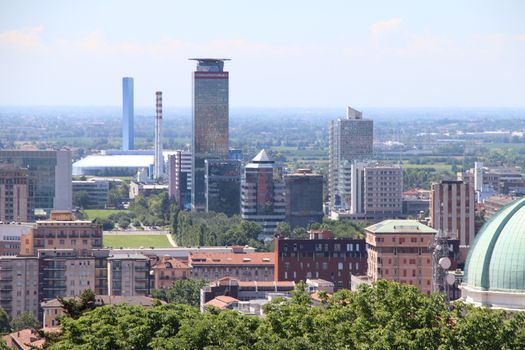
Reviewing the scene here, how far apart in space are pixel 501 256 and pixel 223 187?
356 feet

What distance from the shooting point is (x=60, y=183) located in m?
159

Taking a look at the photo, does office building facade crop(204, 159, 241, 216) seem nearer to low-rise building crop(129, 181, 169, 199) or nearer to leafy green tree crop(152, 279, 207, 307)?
low-rise building crop(129, 181, 169, 199)

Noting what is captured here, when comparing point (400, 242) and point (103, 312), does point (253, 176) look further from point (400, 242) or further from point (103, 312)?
point (103, 312)

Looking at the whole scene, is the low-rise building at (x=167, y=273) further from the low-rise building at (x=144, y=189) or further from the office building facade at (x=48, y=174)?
the low-rise building at (x=144, y=189)

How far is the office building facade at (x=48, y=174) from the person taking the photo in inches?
6191

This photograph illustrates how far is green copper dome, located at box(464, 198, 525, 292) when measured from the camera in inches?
1877

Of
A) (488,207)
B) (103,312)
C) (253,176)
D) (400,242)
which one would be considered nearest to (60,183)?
(253,176)

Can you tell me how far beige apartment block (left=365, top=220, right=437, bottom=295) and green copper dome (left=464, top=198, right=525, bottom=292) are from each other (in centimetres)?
3691

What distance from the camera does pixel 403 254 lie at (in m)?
87.9

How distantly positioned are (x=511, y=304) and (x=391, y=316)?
5.06 meters

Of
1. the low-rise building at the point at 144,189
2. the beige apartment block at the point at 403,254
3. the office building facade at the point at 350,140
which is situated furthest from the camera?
the low-rise building at the point at 144,189

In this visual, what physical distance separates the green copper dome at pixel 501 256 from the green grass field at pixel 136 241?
74570 mm

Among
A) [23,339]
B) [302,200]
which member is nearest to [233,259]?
[23,339]

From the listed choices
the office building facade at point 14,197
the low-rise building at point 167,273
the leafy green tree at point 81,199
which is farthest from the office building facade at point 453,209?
the leafy green tree at point 81,199
